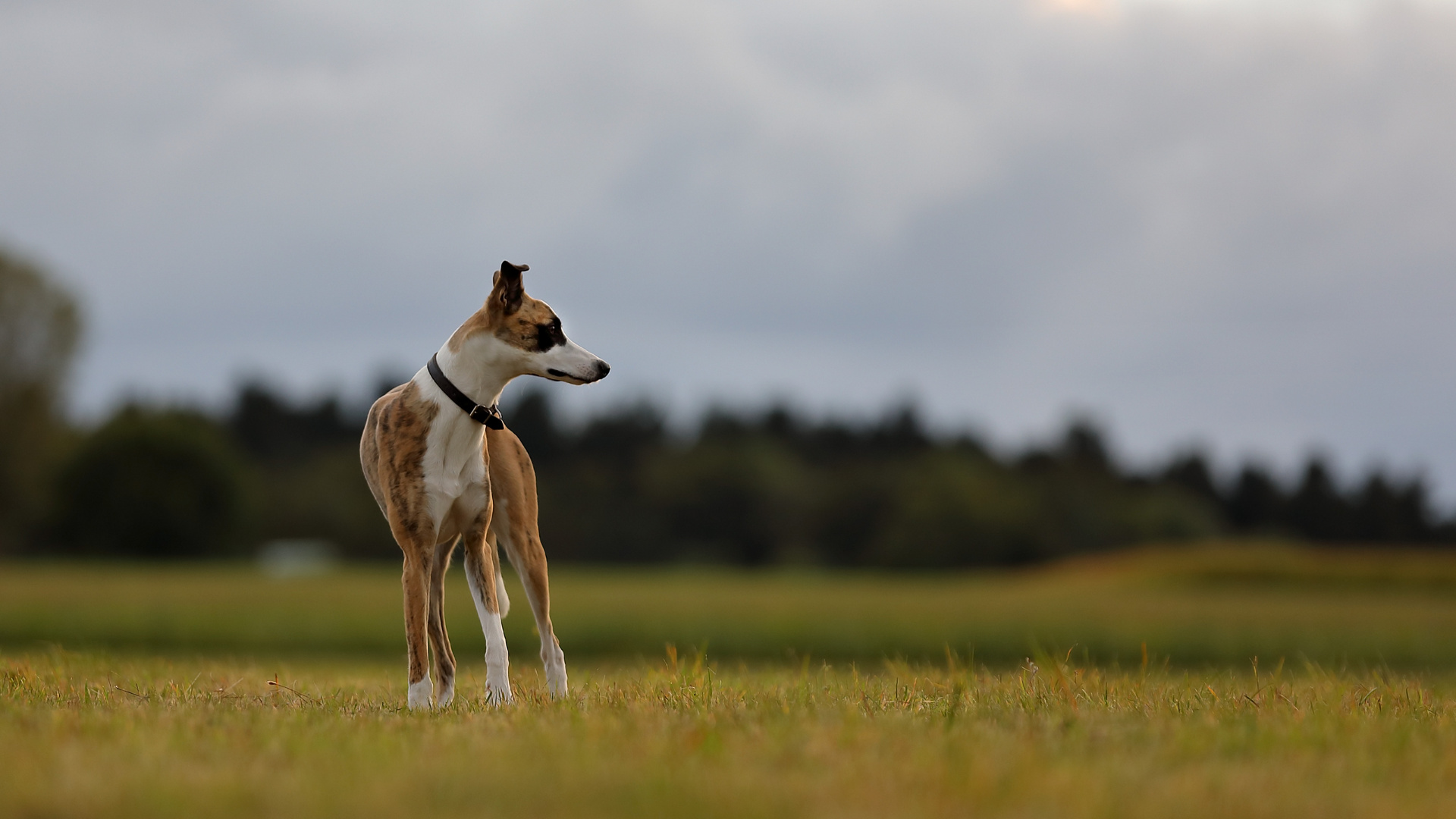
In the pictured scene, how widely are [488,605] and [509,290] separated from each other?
75.5 inches

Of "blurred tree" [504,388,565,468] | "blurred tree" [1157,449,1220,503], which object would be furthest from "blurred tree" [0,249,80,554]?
"blurred tree" [1157,449,1220,503]

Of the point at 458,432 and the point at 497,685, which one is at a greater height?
the point at 458,432

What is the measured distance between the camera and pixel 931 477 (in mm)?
81062

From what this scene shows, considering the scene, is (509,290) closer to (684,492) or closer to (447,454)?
(447,454)

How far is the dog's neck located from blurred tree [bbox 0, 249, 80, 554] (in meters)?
61.0

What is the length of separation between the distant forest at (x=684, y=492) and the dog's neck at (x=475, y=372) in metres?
61.2

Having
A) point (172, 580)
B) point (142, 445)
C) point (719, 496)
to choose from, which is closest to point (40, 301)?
point (142, 445)

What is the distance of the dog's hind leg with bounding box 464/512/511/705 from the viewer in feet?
22.7

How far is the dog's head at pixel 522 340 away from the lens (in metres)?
6.71

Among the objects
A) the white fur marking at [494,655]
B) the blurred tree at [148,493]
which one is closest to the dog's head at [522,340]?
the white fur marking at [494,655]

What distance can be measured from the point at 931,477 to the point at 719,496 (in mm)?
15298

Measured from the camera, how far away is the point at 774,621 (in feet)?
85.1

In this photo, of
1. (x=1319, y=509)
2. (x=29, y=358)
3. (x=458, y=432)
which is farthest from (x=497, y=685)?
(x=1319, y=509)

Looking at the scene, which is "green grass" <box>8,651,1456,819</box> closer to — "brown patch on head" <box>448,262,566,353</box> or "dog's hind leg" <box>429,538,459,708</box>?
"dog's hind leg" <box>429,538,459,708</box>
